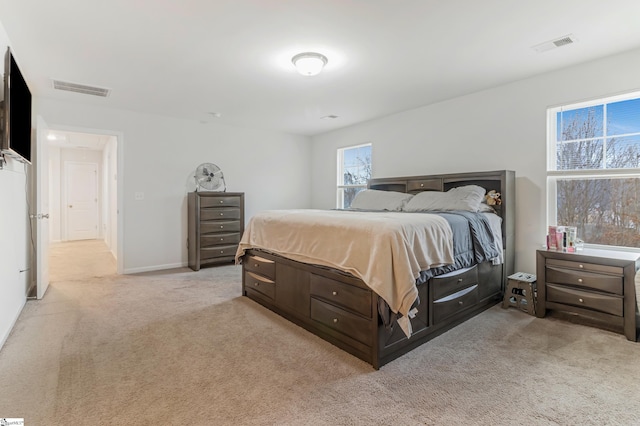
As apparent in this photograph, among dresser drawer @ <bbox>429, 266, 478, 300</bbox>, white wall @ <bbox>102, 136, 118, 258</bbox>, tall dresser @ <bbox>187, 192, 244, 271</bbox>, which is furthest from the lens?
white wall @ <bbox>102, 136, 118, 258</bbox>

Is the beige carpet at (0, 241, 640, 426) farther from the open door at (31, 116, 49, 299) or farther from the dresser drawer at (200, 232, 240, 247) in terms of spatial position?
the dresser drawer at (200, 232, 240, 247)

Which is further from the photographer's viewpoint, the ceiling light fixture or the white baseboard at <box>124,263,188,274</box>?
the white baseboard at <box>124,263,188,274</box>

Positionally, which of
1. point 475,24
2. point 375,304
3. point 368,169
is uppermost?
point 475,24

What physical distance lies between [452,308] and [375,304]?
0.97 metres

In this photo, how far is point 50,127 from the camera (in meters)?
4.15

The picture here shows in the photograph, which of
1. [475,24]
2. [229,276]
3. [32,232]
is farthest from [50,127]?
[475,24]

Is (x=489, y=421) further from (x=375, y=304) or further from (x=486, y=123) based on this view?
(x=486, y=123)

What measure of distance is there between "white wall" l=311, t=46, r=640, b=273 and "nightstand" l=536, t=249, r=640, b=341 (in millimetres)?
630

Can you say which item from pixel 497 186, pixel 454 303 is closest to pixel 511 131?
pixel 497 186

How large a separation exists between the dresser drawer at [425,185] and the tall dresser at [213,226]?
2.70 m

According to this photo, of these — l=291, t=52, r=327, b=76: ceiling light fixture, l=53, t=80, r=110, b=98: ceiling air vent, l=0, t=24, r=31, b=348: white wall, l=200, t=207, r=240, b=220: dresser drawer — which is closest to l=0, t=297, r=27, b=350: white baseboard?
l=0, t=24, r=31, b=348: white wall

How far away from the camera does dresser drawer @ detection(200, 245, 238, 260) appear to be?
4945 millimetres

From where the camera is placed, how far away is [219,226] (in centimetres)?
508

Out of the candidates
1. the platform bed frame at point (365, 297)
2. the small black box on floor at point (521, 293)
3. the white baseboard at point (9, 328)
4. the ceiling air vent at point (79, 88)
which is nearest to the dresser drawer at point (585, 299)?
the small black box on floor at point (521, 293)
